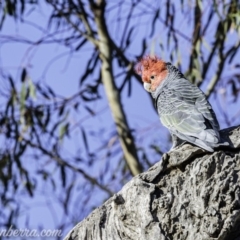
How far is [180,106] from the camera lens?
5070mm

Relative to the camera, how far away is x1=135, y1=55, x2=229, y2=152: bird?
14.8 feet

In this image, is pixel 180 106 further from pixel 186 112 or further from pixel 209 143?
pixel 209 143

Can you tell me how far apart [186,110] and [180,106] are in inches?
3.7

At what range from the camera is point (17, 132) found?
779 cm

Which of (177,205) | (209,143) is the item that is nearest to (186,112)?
(209,143)

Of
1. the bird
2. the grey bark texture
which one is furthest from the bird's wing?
the grey bark texture

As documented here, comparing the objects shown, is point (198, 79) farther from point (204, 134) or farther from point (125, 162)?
point (204, 134)

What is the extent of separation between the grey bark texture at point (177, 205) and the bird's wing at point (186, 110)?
0.30 m

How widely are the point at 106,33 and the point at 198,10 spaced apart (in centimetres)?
99

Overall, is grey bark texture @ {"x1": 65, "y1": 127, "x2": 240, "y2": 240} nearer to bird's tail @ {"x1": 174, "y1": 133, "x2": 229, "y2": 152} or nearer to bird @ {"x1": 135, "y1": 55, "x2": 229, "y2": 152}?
bird's tail @ {"x1": 174, "y1": 133, "x2": 229, "y2": 152}

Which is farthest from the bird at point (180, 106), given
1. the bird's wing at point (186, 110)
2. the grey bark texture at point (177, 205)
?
the grey bark texture at point (177, 205)

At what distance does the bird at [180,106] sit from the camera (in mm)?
4523

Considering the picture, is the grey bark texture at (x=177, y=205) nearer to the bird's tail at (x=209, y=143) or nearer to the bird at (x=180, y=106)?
the bird's tail at (x=209, y=143)

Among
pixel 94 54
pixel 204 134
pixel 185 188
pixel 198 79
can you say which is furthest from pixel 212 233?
pixel 94 54
